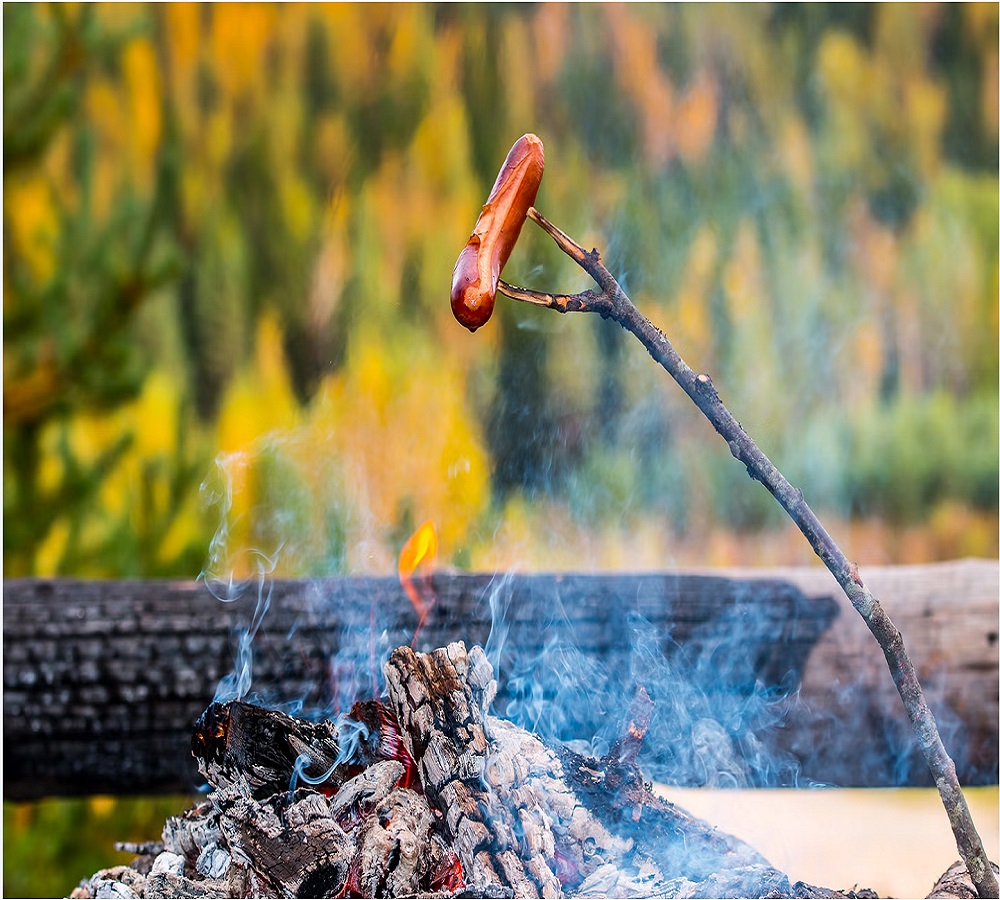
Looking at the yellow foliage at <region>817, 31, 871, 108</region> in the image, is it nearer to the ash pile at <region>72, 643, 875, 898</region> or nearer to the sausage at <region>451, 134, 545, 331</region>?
the sausage at <region>451, 134, 545, 331</region>

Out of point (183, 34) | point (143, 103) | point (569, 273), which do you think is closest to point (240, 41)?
point (183, 34)

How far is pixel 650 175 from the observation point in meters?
1.55

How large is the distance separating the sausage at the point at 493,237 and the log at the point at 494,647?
1.87 ft

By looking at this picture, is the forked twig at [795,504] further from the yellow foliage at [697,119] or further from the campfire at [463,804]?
the yellow foliage at [697,119]

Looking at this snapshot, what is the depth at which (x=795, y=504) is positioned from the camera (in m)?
0.78

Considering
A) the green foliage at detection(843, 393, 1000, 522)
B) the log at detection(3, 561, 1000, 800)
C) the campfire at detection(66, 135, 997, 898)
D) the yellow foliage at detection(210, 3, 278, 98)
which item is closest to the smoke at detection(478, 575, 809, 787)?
the log at detection(3, 561, 1000, 800)

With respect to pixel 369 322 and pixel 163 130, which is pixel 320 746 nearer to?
pixel 369 322

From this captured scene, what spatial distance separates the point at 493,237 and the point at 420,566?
1.78 feet

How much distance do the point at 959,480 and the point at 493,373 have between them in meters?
0.78

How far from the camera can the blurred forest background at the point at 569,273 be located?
1493 mm

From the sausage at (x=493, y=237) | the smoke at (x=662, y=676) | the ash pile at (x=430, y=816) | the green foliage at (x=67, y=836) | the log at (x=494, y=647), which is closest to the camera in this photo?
the sausage at (x=493, y=237)

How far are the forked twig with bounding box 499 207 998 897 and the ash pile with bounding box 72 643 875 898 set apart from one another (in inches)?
7.6

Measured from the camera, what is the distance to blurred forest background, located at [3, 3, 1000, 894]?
149cm

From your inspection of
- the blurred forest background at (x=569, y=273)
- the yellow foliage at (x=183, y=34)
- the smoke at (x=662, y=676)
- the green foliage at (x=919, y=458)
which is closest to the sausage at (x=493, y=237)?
the smoke at (x=662, y=676)
